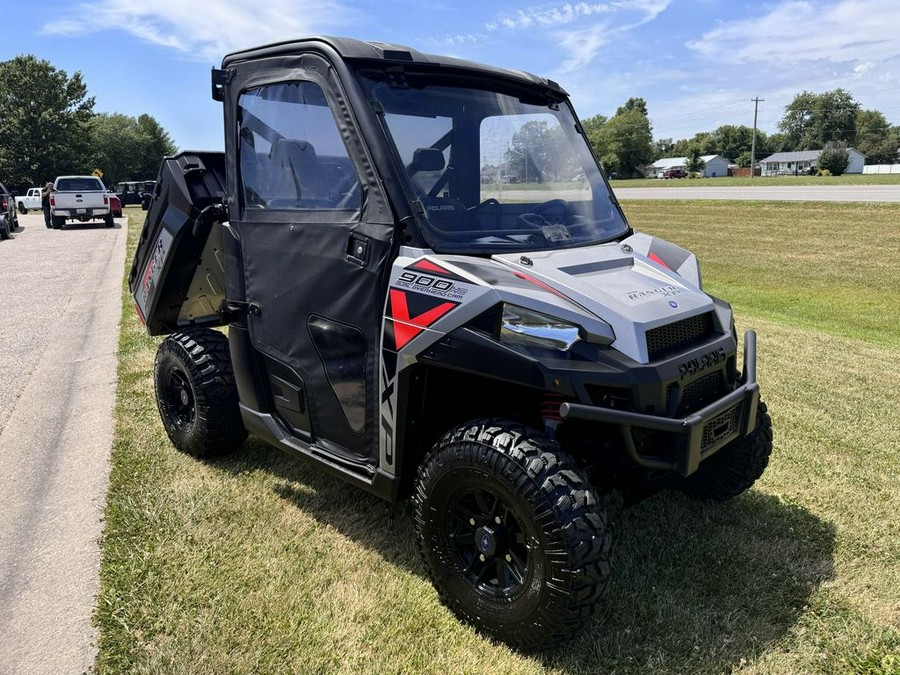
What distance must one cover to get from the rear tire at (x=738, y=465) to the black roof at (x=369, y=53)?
6.85 ft

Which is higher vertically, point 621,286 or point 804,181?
point 804,181

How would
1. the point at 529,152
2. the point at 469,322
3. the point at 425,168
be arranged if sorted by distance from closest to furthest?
the point at 469,322
the point at 425,168
the point at 529,152

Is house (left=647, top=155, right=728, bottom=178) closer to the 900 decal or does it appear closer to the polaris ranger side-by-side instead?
the polaris ranger side-by-side

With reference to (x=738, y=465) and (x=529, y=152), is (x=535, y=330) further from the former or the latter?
(x=738, y=465)

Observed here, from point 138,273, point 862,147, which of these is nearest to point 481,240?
point 138,273

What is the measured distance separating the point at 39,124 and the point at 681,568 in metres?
67.7

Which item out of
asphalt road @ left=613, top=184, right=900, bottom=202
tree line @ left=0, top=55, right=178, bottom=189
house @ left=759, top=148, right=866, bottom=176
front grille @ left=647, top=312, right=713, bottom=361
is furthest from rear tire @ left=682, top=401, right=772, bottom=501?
house @ left=759, top=148, right=866, bottom=176

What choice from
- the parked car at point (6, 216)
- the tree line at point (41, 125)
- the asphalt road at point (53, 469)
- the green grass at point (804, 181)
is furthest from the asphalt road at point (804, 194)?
the tree line at point (41, 125)

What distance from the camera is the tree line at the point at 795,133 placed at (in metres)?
91.6

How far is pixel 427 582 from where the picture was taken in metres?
3.10

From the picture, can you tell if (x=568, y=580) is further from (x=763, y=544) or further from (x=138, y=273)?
(x=138, y=273)

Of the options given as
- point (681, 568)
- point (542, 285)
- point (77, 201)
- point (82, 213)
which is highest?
point (77, 201)

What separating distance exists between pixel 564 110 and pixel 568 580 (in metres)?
2.40

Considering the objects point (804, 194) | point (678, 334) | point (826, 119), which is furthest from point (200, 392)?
point (826, 119)
